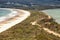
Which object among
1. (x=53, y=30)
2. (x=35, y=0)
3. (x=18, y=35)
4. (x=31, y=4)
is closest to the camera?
(x=18, y=35)

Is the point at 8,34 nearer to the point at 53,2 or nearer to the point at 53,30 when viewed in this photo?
the point at 53,30

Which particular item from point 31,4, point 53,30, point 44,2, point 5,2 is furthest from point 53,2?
point 53,30

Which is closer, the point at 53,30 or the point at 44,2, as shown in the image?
Answer: the point at 53,30

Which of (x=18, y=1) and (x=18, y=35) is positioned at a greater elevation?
(x=18, y=35)

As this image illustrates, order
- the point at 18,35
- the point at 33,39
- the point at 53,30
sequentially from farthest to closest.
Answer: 1. the point at 53,30
2. the point at 18,35
3. the point at 33,39

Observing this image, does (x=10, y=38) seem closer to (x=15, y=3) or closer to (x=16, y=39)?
(x=16, y=39)

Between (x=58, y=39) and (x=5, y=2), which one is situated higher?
(x=58, y=39)

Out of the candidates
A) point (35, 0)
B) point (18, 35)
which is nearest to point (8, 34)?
point (18, 35)

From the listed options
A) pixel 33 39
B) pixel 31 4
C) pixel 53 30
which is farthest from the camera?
pixel 31 4

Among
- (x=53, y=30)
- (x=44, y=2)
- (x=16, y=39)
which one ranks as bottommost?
(x=44, y=2)
